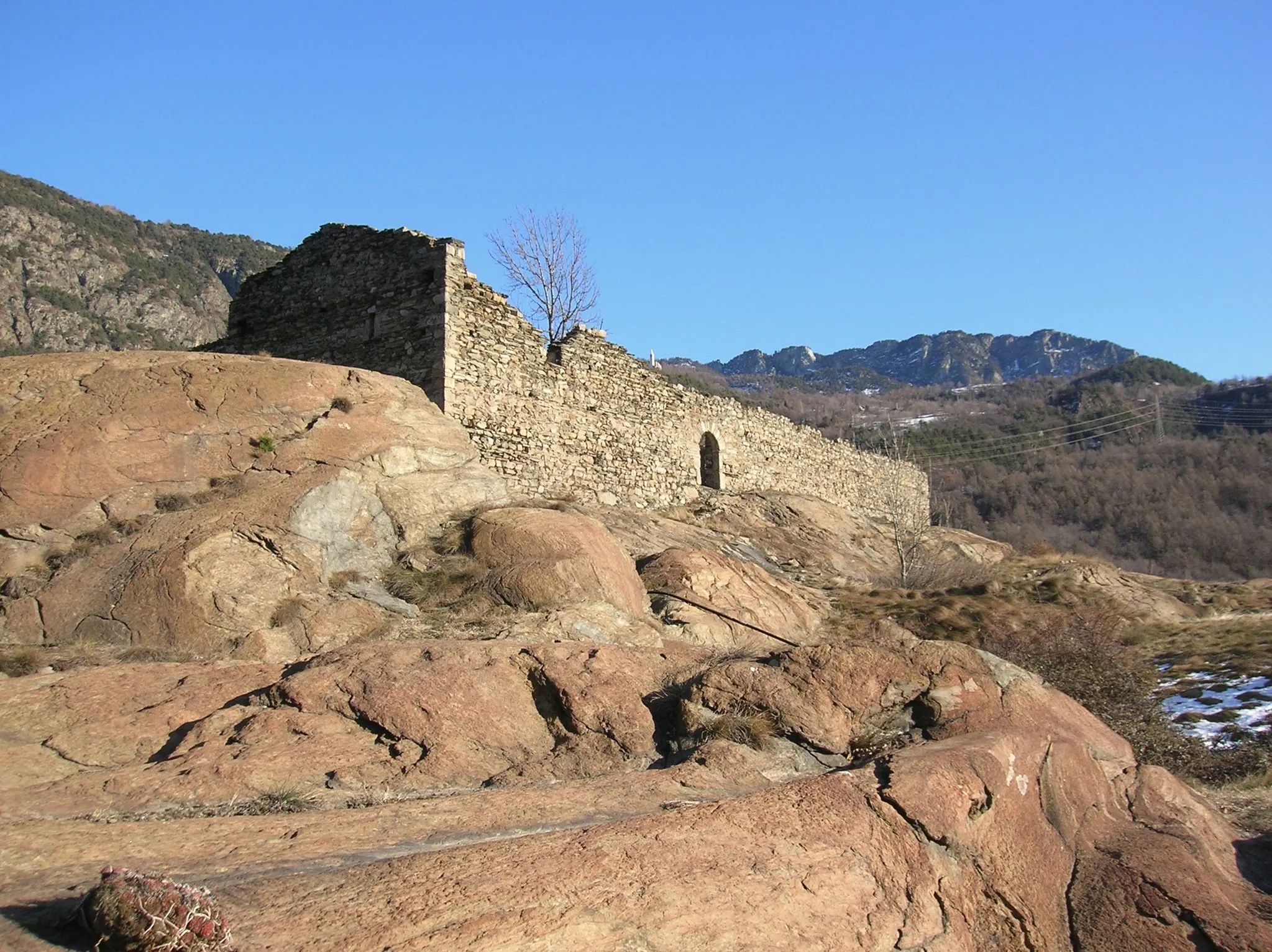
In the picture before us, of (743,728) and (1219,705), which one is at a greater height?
(743,728)

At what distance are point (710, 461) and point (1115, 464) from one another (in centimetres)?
6016

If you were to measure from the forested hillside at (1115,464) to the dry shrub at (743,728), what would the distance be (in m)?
31.0

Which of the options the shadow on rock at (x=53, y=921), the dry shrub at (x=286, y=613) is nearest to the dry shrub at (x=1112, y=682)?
the dry shrub at (x=286, y=613)

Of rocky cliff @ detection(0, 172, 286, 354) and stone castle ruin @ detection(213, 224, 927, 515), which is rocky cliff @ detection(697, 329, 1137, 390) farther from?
stone castle ruin @ detection(213, 224, 927, 515)

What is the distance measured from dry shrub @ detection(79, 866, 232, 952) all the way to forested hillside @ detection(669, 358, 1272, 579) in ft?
119

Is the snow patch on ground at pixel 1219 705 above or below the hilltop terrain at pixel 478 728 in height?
below

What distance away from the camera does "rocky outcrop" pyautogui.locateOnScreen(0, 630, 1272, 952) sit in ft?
17.4

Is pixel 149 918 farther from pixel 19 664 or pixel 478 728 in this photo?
pixel 19 664

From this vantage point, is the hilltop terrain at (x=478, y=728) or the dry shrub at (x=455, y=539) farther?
the dry shrub at (x=455, y=539)

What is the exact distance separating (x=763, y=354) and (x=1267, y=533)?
129060 mm

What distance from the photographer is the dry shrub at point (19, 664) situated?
9539 mm

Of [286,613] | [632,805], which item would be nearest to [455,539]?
[286,613]

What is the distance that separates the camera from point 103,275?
60.8 metres

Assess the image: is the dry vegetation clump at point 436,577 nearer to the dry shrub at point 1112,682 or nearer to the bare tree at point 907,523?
the dry shrub at point 1112,682
